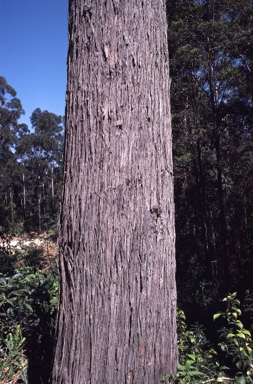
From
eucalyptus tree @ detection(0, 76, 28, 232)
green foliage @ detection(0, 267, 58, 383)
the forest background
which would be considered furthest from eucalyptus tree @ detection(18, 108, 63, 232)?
green foliage @ detection(0, 267, 58, 383)

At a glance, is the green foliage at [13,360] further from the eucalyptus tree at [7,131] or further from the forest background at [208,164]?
the eucalyptus tree at [7,131]

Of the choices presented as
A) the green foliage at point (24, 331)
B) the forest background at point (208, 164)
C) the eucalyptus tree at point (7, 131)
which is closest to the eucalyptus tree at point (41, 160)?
the eucalyptus tree at point (7, 131)

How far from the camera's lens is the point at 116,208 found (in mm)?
1438

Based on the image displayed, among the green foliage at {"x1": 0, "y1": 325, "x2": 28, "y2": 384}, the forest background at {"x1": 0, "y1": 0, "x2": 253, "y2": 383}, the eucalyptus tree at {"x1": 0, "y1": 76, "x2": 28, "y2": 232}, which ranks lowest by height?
the green foliage at {"x1": 0, "y1": 325, "x2": 28, "y2": 384}

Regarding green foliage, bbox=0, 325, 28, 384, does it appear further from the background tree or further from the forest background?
the background tree

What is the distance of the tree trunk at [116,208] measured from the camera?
1.39 metres

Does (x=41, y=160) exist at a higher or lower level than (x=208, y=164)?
higher

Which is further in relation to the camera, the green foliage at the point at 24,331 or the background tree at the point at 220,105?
the background tree at the point at 220,105

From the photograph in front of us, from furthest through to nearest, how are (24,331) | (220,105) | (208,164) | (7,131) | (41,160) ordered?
(41,160) < (7,131) < (208,164) < (220,105) < (24,331)

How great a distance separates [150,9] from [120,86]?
449 mm

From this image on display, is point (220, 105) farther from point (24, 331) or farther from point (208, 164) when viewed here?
point (24, 331)

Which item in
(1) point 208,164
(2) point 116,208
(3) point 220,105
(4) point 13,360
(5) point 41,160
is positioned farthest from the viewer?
(5) point 41,160

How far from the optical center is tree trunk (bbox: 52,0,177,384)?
139cm

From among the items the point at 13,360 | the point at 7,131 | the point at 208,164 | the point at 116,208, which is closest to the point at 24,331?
the point at 13,360
